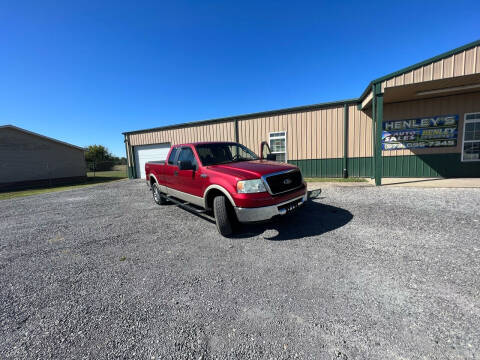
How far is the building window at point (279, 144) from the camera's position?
37.5 ft

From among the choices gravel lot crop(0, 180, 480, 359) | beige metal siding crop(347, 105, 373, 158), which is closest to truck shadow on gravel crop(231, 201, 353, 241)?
gravel lot crop(0, 180, 480, 359)

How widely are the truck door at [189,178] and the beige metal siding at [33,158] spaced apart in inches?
724

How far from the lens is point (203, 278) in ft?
8.59

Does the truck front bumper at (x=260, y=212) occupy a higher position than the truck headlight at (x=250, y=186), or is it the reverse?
the truck headlight at (x=250, y=186)

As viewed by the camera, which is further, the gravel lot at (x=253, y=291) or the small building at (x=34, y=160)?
the small building at (x=34, y=160)

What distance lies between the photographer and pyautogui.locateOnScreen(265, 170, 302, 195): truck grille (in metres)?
3.58

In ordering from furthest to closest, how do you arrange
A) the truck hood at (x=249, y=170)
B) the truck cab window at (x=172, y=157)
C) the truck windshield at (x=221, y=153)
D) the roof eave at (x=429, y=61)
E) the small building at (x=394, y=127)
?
the small building at (x=394, y=127) < the roof eave at (x=429, y=61) < the truck cab window at (x=172, y=157) < the truck windshield at (x=221, y=153) < the truck hood at (x=249, y=170)

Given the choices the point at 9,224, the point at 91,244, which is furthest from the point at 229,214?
the point at 9,224

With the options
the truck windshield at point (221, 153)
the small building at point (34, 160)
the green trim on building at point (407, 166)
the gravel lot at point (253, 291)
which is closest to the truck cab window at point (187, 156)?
the truck windshield at point (221, 153)

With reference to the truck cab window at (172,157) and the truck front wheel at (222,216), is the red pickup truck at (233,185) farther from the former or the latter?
the truck cab window at (172,157)

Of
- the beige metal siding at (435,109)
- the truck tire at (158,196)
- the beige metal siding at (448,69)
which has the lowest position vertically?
the truck tire at (158,196)

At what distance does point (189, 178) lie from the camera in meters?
4.68

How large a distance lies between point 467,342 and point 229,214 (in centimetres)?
315

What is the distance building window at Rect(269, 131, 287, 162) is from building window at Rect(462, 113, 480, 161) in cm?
754
